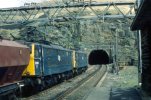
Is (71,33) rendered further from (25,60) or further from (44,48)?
(25,60)

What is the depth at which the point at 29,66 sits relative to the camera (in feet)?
73.6

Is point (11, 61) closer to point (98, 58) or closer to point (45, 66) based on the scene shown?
point (98, 58)

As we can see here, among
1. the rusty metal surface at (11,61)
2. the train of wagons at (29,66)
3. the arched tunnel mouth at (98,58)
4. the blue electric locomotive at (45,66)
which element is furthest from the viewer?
the arched tunnel mouth at (98,58)

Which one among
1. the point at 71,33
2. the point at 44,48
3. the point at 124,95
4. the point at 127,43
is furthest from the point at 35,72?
the point at 127,43

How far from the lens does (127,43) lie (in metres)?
91.5

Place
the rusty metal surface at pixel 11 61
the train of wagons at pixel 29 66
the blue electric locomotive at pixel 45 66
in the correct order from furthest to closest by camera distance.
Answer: the blue electric locomotive at pixel 45 66 → the train of wagons at pixel 29 66 → the rusty metal surface at pixel 11 61

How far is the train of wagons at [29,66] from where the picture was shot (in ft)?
52.8

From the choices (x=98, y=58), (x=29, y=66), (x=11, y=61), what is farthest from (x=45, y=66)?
(x=11, y=61)

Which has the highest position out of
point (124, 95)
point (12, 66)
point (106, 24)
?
point (106, 24)

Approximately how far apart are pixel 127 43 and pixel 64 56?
5830 cm

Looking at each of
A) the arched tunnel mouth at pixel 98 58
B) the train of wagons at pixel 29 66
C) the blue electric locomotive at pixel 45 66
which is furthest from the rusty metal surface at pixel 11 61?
the arched tunnel mouth at pixel 98 58

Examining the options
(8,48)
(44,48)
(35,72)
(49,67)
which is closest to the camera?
(8,48)

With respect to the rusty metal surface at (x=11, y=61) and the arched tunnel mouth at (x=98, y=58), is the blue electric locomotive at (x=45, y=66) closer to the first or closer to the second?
the arched tunnel mouth at (x=98, y=58)

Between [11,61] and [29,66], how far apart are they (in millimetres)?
5953
